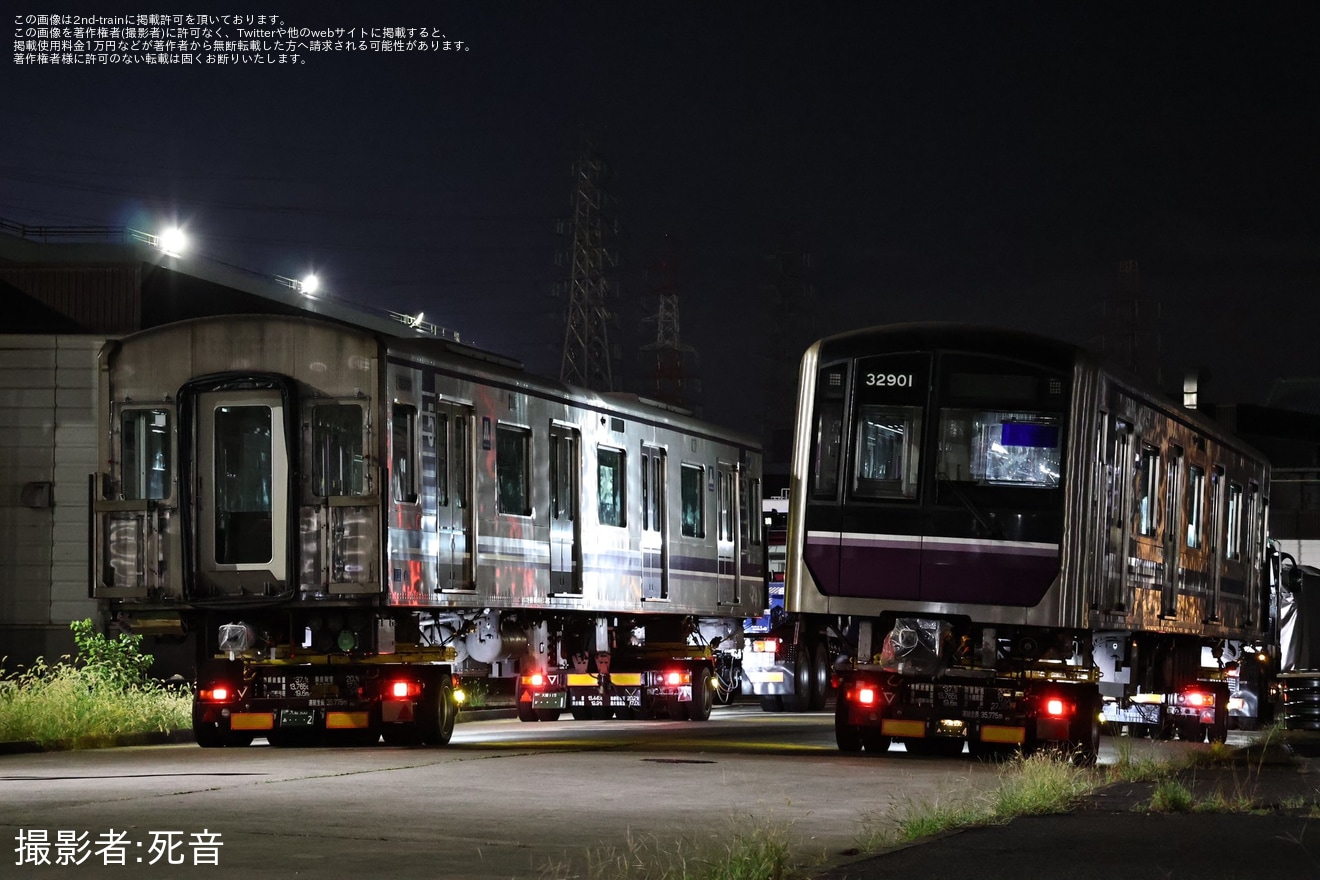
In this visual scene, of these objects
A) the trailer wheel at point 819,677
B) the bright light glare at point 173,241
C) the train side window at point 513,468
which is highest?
the bright light glare at point 173,241

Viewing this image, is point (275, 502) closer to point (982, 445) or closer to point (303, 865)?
point (982, 445)

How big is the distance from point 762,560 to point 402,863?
2069 cm

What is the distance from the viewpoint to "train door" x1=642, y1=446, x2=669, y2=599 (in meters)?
24.7

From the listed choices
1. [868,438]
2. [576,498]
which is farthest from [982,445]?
[576,498]

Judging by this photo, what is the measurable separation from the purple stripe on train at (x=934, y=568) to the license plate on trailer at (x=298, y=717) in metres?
5.00

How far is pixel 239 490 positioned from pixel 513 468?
133 inches

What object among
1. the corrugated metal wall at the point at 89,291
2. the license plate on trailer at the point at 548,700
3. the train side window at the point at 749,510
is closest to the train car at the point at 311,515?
the license plate on trailer at the point at 548,700

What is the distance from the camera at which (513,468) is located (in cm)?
2064

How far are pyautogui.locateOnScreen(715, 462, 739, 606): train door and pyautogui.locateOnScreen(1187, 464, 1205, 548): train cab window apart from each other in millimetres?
7469

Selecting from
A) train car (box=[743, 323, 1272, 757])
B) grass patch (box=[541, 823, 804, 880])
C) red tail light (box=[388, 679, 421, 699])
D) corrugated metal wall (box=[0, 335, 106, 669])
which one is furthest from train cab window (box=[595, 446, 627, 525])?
grass patch (box=[541, 823, 804, 880])

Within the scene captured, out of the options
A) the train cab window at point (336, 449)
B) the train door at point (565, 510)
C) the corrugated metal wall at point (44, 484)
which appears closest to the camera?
the train cab window at point (336, 449)

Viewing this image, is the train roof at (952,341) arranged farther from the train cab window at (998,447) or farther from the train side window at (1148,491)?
the train side window at (1148,491)

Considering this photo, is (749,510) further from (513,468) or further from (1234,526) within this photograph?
(513,468)

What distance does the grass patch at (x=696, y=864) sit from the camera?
28.2ft
